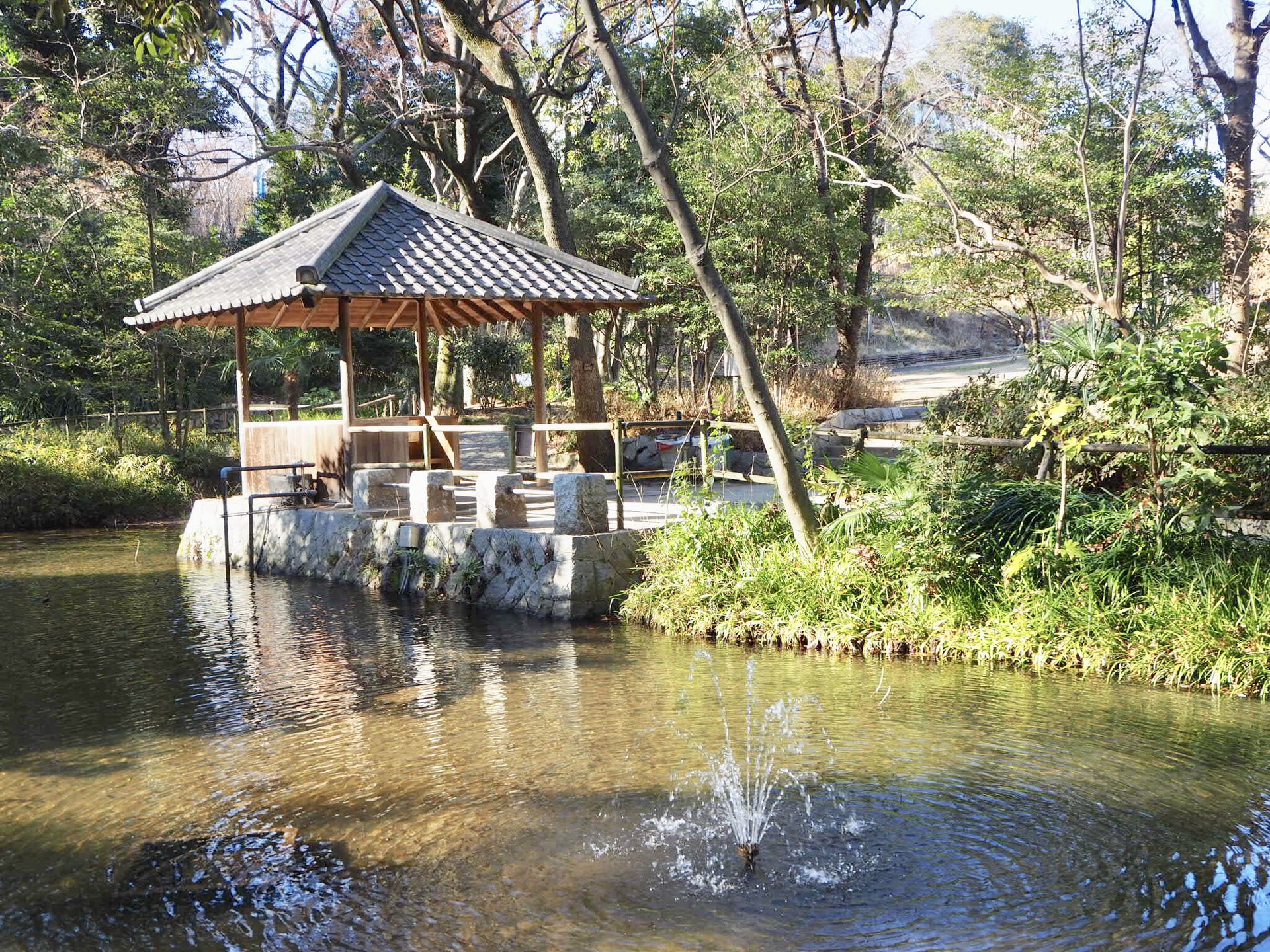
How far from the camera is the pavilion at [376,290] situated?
37.8 feet

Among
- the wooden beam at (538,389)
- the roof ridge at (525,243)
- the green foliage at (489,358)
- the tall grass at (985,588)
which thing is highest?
the roof ridge at (525,243)

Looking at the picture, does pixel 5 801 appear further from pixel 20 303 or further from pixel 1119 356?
pixel 20 303

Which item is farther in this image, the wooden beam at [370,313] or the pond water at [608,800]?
the wooden beam at [370,313]

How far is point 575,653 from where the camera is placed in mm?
8375

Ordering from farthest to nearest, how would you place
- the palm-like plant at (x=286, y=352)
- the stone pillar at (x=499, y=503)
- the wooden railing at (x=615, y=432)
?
the palm-like plant at (x=286, y=352) < the stone pillar at (x=499, y=503) < the wooden railing at (x=615, y=432)

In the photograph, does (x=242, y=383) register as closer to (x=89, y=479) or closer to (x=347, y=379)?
(x=347, y=379)

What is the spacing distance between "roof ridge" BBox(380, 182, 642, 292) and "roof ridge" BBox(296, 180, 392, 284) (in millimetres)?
369

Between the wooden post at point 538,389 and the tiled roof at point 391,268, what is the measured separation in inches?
28.0

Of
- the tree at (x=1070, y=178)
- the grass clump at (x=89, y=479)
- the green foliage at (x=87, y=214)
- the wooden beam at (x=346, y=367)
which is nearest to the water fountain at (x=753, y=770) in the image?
the wooden beam at (x=346, y=367)

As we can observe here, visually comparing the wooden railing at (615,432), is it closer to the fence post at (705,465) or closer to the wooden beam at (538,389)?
the fence post at (705,465)

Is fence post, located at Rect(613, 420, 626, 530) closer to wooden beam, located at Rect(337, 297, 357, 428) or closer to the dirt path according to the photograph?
wooden beam, located at Rect(337, 297, 357, 428)

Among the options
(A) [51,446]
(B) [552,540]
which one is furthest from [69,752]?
(A) [51,446]

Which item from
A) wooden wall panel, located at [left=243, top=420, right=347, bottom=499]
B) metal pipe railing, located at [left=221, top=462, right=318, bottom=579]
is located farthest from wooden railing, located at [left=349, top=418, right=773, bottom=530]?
metal pipe railing, located at [left=221, top=462, right=318, bottom=579]

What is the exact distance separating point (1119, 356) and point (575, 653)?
4608 millimetres
